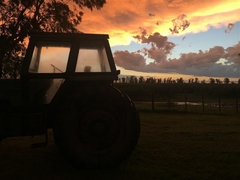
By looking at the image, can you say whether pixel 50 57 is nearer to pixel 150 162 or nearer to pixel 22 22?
pixel 150 162

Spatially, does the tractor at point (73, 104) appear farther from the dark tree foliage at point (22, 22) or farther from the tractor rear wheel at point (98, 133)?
the dark tree foliage at point (22, 22)

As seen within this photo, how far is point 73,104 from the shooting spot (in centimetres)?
431

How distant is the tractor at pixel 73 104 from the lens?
14.0 ft

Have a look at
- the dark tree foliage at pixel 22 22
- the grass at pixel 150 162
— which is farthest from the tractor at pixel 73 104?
the dark tree foliage at pixel 22 22

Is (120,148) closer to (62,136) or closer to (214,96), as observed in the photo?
(62,136)

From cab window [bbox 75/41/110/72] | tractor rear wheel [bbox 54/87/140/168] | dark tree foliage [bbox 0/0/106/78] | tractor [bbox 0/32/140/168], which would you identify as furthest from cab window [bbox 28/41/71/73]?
dark tree foliage [bbox 0/0/106/78]

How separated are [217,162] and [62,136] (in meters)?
3.08

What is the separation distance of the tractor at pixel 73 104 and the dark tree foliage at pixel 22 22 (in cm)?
886

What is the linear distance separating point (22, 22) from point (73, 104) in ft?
37.2

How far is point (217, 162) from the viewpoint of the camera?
505 cm

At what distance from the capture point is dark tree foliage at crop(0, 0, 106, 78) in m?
13.5

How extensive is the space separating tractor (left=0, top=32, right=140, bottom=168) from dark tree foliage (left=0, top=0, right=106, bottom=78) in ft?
29.1

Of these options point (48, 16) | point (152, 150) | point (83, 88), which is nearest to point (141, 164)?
point (152, 150)

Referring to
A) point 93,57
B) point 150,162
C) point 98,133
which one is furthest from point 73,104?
point 150,162
